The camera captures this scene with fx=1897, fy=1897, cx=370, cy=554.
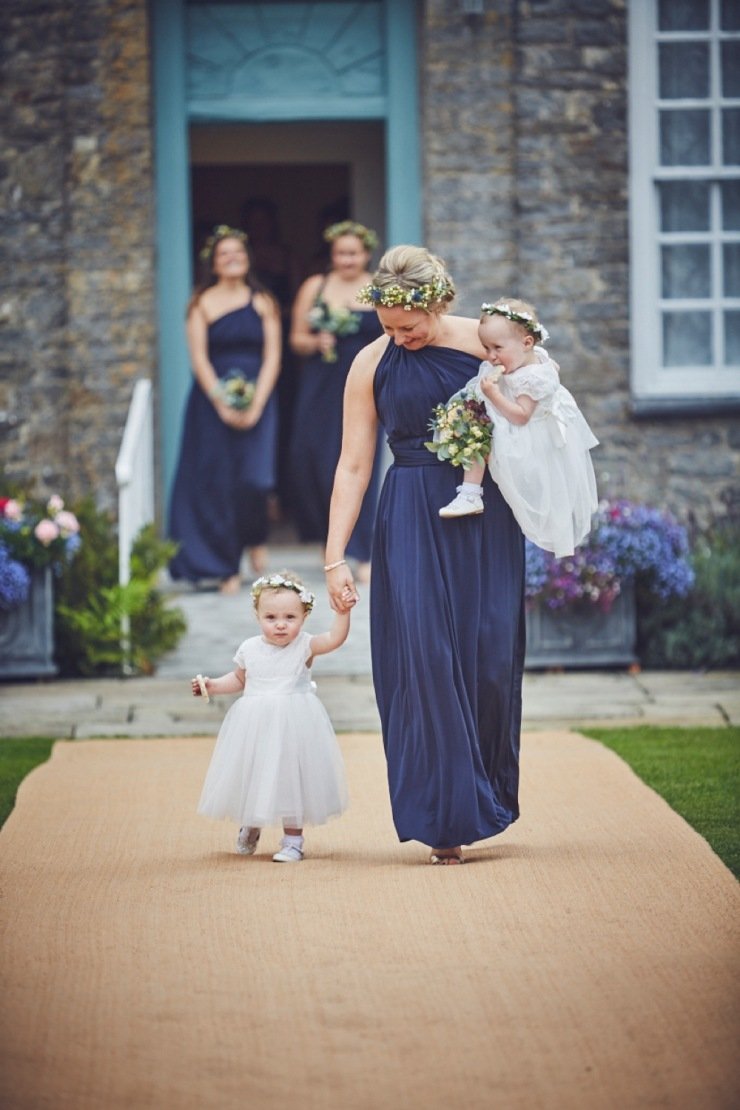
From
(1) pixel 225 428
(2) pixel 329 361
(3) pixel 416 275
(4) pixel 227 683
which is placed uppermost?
(2) pixel 329 361

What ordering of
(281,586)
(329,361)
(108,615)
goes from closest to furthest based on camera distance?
(281,586) < (108,615) < (329,361)

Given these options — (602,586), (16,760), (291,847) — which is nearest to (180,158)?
(602,586)

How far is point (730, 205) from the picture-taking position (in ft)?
38.7

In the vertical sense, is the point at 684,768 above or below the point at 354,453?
below

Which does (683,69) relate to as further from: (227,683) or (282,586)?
(227,683)

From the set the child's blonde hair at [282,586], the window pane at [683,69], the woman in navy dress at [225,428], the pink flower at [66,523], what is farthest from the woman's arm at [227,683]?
the window pane at [683,69]

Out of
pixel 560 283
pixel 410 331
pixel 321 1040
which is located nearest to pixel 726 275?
pixel 560 283

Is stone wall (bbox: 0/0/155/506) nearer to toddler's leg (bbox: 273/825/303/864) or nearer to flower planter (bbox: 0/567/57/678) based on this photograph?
flower planter (bbox: 0/567/57/678)

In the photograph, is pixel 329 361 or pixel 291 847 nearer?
pixel 291 847

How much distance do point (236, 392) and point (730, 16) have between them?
12.8 ft

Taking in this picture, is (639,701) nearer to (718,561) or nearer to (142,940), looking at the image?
(718,561)

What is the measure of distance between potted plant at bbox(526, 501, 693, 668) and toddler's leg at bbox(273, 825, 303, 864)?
3.55 metres

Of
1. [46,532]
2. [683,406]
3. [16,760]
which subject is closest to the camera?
[16,760]

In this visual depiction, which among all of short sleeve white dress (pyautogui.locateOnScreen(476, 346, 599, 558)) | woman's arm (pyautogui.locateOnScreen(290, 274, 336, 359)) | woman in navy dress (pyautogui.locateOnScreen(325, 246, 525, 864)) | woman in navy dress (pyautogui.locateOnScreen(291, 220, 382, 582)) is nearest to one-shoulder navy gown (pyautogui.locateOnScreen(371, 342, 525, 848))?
woman in navy dress (pyautogui.locateOnScreen(325, 246, 525, 864))
